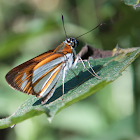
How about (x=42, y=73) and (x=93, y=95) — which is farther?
(x=93, y=95)

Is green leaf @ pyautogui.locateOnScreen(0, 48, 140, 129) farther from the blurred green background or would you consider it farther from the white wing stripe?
the blurred green background

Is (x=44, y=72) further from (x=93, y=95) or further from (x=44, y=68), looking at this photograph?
(x=93, y=95)

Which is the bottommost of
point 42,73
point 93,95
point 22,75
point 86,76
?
point 93,95

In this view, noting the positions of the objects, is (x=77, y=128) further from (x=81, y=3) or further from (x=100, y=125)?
(x=81, y=3)

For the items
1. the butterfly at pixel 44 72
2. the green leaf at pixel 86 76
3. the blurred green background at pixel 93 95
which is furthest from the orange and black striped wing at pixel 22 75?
the blurred green background at pixel 93 95

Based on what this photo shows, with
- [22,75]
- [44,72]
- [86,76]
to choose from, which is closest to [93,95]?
[86,76]

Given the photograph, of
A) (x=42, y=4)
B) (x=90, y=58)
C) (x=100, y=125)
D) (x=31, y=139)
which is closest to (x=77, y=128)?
(x=100, y=125)

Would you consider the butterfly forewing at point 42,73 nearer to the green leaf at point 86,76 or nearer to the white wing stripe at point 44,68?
the white wing stripe at point 44,68

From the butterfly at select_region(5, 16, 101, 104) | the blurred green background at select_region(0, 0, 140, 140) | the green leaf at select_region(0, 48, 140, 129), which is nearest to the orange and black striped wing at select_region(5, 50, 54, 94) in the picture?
the butterfly at select_region(5, 16, 101, 104)
